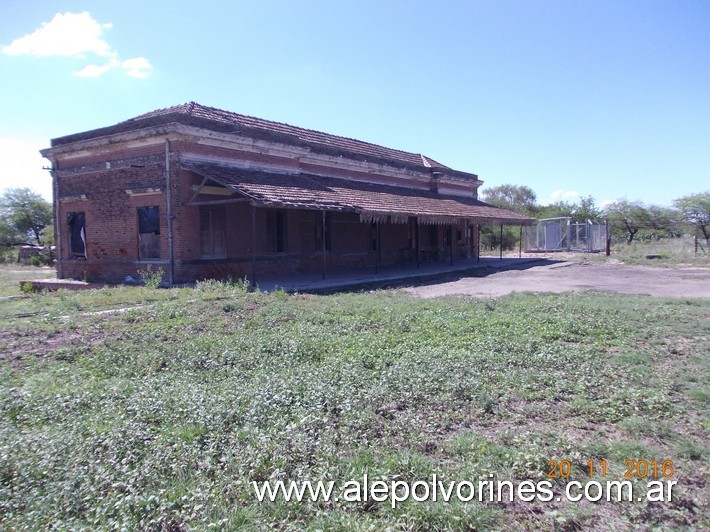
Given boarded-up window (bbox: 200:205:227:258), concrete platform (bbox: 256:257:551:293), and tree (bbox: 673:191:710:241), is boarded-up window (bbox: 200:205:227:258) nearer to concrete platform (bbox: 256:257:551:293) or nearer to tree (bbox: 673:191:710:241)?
concrete platform (bbox: 256:257:551:293)

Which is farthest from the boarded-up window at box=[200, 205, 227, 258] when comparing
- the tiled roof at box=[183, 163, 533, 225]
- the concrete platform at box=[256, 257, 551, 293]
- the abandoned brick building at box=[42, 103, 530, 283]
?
the concrete platform at box=[256, 257, 551, 293]

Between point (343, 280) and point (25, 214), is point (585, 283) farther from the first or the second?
point (25, 214)

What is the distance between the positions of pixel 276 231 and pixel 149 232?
4.37 meters

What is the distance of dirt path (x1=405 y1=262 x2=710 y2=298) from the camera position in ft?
46.9

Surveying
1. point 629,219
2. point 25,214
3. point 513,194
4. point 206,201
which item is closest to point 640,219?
point 629,219

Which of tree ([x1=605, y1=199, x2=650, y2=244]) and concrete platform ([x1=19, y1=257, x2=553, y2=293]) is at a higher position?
tree ([x1=605, y1=199, x2=650, y2=244])

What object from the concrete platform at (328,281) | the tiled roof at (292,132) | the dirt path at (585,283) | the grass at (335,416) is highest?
the tiled roof at (292,132)

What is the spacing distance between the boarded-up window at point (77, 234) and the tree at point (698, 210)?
4458 centimetres

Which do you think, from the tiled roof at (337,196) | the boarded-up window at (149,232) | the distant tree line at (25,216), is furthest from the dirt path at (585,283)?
the distant tree line at (25,216)

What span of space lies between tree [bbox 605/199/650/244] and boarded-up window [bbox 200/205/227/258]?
40.3 metres

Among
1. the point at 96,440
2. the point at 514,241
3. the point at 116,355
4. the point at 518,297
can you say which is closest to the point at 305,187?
the point at 518,297

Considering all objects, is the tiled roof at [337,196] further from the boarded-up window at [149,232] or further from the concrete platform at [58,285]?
the concrete platform at [58,285]

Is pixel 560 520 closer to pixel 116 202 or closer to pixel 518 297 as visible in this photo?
pixel 518 297

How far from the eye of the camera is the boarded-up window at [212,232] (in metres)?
16.6
